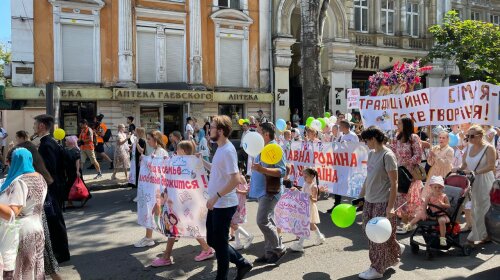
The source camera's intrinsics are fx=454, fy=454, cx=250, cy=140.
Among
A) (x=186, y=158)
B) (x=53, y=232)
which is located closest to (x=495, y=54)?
(x=186, y=158)

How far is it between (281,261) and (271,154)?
1502 mm

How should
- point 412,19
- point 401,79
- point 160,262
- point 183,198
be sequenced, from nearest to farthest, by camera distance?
point 160,262, point 183,198, point 401,79, point 412,19

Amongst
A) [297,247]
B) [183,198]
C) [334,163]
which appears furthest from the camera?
[334,163]

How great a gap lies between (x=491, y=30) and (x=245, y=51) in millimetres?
12760

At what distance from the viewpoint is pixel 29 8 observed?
1833 cm

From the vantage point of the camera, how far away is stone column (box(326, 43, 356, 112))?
81.5 ft

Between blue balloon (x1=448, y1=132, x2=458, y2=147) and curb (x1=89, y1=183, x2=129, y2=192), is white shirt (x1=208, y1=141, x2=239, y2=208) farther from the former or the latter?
curb (x1=89, y1=183, x2=129, y2=192)

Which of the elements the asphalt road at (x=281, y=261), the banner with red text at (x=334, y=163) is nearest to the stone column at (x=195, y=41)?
the banner with red text at (x=334, y=163)

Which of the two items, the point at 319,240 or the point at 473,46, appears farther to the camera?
the point at 473,46

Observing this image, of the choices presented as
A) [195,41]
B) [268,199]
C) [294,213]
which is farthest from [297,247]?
[195,41]

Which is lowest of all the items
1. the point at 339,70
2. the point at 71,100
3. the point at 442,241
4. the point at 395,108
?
the point at 442,241

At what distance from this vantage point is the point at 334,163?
8.99 m

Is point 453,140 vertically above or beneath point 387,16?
beneath

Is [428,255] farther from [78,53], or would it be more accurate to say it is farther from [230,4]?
[230,4]
